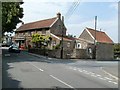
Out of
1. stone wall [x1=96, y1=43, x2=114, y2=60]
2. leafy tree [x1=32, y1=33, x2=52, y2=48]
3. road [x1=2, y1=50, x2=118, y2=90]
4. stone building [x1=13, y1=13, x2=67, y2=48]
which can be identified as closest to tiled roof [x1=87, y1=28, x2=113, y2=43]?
stone wall [x1=96, y1=43, x2=114, y2=60]

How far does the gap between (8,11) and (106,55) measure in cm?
2900

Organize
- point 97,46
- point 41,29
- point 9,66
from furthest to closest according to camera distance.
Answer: point 41,29 → point 97,46 → point 9,66

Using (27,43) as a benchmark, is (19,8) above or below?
above

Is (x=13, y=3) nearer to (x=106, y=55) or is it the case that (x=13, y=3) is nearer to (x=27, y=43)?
(x=106, y=55)

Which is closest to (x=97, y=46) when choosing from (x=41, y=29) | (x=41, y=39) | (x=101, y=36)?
(x=101, y=36)

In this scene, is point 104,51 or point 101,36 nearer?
point 104,51

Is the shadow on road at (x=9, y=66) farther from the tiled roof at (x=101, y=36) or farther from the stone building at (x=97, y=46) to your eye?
the tiled roof at (x=101, y=36)

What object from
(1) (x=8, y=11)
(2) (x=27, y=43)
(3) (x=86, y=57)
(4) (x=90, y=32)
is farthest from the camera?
(2) (x=27, y=43)

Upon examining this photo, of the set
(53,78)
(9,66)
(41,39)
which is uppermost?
(41,39)

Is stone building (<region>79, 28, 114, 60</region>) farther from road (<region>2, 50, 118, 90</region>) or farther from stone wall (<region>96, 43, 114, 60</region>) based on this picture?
road (<region>2, 50, 118, 90</region>)

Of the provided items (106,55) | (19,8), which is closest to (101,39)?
(106,55)

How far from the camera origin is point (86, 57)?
58.2 m

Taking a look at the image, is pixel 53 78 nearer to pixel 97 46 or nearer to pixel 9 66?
pixel 9 66

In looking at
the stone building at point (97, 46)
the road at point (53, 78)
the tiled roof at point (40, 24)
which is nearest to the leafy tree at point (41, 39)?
the tiled roof at point (40, 24)
